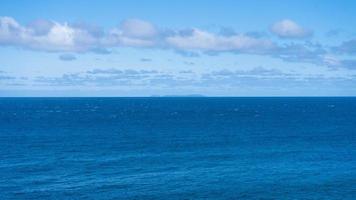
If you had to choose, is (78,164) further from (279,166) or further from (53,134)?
(53,134)

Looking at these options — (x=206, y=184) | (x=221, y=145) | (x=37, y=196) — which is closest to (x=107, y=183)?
(x=37, y=196)

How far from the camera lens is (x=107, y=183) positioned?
50625 mm

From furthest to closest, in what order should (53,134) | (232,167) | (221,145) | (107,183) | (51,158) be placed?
1. (53,134)
2. (221,145)
3. (51,158)
4. (232,167)
5. (107,183)

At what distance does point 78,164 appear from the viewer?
6178cm

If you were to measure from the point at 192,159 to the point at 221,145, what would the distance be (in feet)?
58.1

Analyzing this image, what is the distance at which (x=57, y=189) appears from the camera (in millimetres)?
47625

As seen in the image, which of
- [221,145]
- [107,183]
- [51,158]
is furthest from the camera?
[221,145]

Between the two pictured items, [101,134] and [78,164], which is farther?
[101,134]

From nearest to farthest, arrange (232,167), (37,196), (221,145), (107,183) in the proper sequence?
(37,196) < (107,183) < (232,167) < (221,145)

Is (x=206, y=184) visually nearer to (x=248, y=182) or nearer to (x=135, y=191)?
(x=248, y=182)

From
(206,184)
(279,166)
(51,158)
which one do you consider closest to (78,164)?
(51,158)

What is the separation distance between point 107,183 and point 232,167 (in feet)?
62.6

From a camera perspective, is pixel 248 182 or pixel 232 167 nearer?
pixel 248 182

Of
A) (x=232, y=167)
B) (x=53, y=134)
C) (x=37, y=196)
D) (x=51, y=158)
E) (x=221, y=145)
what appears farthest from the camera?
(x=53, y=134)
